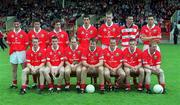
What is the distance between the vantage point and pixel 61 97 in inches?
391

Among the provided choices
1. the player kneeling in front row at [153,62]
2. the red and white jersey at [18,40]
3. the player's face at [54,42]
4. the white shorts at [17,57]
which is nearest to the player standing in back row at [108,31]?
the player kneeling in front row at [153,62]

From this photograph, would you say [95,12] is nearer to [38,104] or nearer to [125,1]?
[125,1]

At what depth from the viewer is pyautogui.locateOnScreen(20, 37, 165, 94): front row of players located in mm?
10477

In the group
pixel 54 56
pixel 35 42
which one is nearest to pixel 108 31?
pixel 54 56

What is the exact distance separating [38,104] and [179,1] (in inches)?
1149

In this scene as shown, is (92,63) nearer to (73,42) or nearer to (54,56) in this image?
(73,42)

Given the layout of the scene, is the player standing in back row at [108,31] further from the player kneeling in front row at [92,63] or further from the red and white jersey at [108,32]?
the player kneeling in front row at [92,63]

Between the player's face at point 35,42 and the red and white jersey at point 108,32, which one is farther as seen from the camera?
the red and white jersey at point 108,32

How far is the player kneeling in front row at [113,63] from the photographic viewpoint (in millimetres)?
10495

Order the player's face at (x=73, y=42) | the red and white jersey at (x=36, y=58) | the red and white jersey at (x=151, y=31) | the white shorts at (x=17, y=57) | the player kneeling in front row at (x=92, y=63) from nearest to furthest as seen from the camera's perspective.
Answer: the player kneeling in front row at (x=92, y=63), the red and white jersey at (x=36, y=58), the player's face at (x=73, y=42), the white shorts at (x=17, y=57), the red and white jersey at (x=151, y=31)

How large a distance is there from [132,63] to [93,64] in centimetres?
99

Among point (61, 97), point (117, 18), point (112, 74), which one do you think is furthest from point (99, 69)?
point (117, 18)

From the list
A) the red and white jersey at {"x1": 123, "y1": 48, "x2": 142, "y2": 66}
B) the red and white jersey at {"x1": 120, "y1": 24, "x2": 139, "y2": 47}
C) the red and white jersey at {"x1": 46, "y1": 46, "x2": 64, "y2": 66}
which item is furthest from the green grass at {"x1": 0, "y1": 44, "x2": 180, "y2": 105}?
the red and white jersey at {"x1": 120, "y1": 24, "x2": 139, "y2": 47}

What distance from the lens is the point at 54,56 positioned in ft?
35.1
